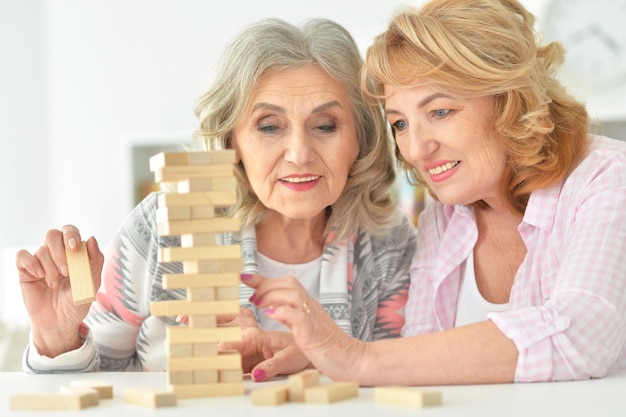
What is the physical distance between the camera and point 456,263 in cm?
225

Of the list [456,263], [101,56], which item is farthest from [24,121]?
[456,263]

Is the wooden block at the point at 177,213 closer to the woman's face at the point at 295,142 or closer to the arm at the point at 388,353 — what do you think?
the arm at the point at 388,353

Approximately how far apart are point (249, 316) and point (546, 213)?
74cm

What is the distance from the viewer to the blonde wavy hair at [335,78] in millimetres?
2271

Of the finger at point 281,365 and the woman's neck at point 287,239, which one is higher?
the woman's neck at point 287,239

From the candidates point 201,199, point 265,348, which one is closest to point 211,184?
point 201,199

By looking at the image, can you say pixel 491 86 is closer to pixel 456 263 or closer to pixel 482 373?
pixel 456 263

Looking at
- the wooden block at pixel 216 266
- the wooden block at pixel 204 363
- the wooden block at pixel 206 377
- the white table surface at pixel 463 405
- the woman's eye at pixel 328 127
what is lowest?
the white table surface at pixel 463 405

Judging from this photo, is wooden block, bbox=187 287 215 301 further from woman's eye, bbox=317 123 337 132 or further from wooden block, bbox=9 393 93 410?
woman's eye, bbox=317 123 337 132

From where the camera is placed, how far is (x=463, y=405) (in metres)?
1.39

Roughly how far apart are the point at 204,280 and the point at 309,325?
211mm

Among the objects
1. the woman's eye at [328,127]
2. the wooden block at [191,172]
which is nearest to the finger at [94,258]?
the wooden block at [191,172]

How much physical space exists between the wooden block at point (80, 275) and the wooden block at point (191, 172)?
15.4 inches

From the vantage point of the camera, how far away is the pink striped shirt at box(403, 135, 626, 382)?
5.30 feet
